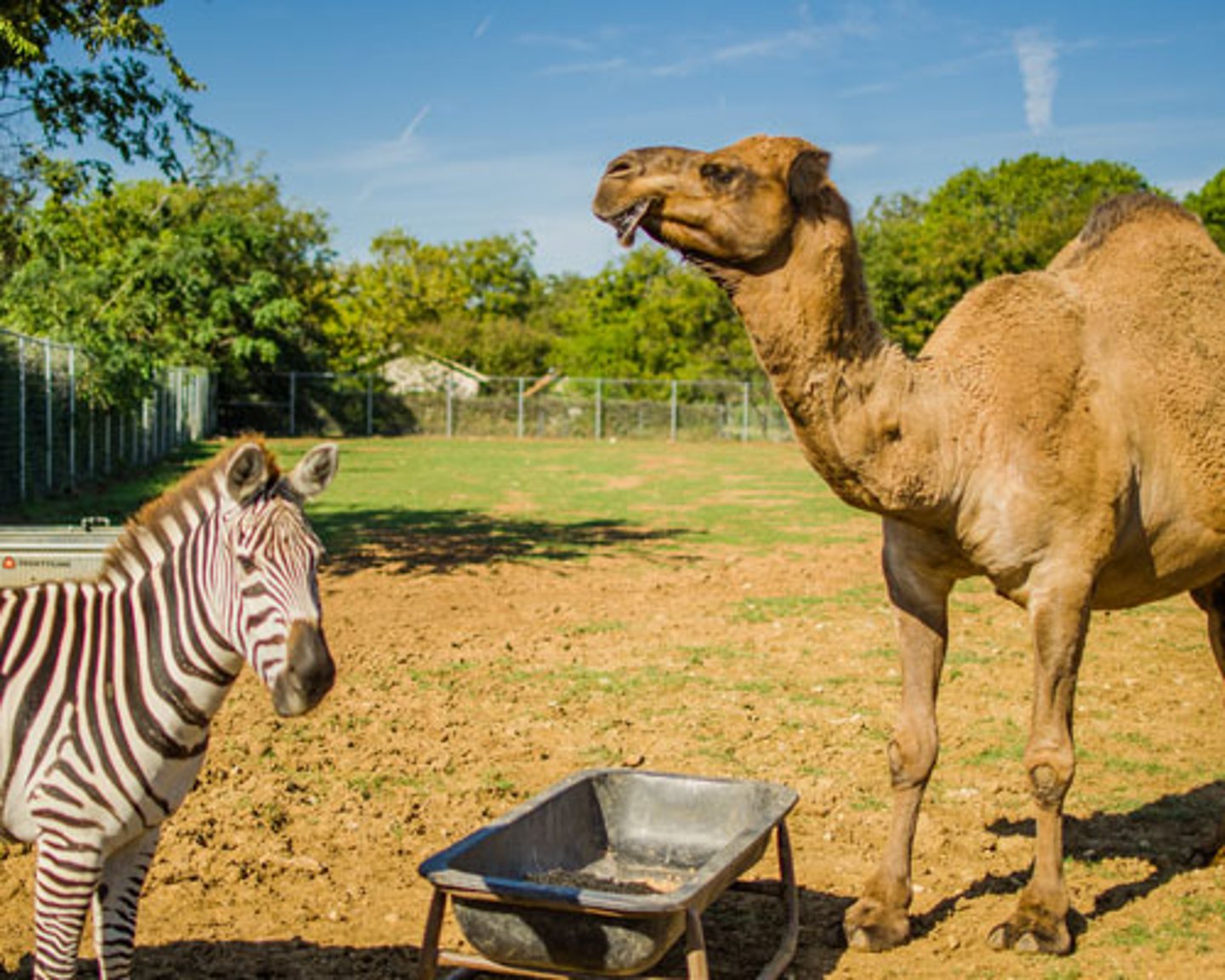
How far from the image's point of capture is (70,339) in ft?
86.5

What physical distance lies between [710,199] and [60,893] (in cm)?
300

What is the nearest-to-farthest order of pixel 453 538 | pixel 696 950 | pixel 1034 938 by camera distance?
pixel 696 950, pixel 1034 938, pixel 453 538

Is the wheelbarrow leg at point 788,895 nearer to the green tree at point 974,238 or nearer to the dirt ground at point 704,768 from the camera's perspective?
the dirt ground at point 704,768

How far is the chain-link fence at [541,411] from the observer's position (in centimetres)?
5209

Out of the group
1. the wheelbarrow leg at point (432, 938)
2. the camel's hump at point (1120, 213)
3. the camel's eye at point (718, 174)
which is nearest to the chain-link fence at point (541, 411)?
the camel's hump at point (1120, 213)

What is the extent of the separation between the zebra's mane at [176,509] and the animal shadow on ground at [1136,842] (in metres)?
3.53

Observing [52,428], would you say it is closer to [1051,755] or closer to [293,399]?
[1051,755]

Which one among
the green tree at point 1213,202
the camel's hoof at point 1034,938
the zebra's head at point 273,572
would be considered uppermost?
the green tree at point 1213,202

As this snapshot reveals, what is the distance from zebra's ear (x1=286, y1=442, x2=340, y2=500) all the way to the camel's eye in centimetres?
164

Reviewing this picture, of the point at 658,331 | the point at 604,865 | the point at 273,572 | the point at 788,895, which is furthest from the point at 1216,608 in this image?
the point at 658,331

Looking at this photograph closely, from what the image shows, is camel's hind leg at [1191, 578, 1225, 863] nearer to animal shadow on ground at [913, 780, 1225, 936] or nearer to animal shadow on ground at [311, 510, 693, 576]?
animal shadow on ground at [913, 780, 1225, 936]

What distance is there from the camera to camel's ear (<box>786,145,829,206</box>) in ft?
14.7

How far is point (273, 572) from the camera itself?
360 centimetres

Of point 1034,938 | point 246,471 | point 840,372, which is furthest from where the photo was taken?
point 1034,938
